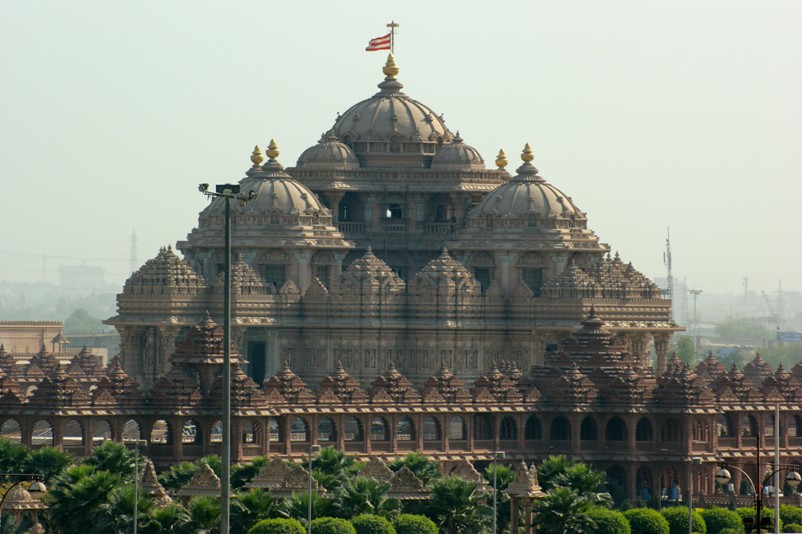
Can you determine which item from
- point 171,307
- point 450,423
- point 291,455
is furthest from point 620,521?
point 171,307

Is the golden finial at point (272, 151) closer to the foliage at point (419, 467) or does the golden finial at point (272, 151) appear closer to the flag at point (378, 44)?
the flag at point (378, 44)

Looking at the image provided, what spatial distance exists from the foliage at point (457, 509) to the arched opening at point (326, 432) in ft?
105

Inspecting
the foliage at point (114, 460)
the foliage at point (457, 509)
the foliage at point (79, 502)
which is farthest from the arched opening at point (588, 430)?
the foliage at point (79, 502)

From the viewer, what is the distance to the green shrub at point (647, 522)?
118 m

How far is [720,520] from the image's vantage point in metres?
122

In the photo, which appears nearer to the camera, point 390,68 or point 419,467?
point 419,467

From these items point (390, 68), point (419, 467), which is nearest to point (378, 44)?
point (390, 68)

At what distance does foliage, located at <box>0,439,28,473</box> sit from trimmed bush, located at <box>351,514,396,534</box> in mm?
16704

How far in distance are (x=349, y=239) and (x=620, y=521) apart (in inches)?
2540

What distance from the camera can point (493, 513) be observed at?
115 meters

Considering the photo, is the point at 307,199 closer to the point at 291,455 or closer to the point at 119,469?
the point at 291,455

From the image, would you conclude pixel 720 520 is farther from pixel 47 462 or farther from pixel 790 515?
pixel 47 462

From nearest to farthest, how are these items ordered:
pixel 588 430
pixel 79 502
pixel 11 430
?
1. pixel 79 502
2. pixel 588 430
3. pixel 11 430

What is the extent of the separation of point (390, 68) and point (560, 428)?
119ft
